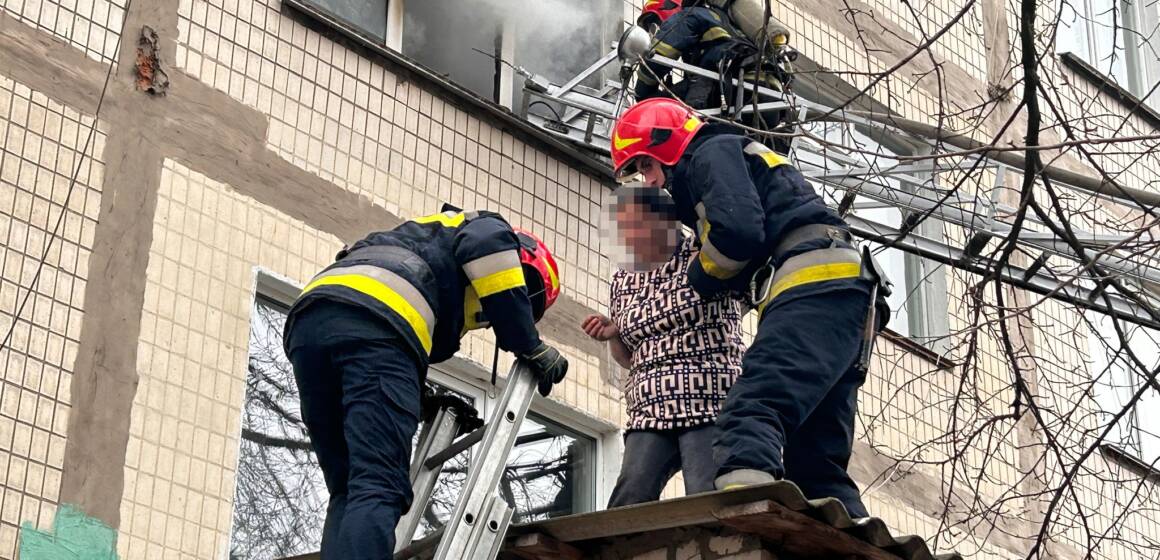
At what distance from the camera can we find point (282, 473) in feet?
26.5

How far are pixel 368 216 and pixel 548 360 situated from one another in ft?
8.03

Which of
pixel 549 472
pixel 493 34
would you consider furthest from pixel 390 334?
pixel 493 34

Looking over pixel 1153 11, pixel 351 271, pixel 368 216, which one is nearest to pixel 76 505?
pixel 351 271

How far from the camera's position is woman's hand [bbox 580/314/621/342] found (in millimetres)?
7414

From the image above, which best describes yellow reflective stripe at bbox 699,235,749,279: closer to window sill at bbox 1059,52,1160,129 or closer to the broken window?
the broken window

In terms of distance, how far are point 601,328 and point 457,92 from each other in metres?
2.23

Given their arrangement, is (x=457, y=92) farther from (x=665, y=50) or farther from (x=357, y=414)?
(x=357, y=414)

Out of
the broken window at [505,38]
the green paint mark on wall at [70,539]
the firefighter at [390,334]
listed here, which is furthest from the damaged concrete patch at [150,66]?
the green paint mark on wall at [70,539]

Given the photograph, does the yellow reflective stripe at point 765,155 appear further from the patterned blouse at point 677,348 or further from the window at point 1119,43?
the window at point 1119,43

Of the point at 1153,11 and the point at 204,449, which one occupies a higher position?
the point at 1153,11

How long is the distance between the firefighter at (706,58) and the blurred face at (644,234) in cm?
214

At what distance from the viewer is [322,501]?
26.7 ft

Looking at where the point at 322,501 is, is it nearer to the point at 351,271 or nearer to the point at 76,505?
the point at 76,505

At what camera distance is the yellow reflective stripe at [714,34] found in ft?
31.1
